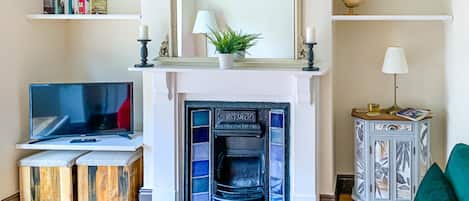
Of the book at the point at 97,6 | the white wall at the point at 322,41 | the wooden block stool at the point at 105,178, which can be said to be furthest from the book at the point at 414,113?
the book at the point at 97,6

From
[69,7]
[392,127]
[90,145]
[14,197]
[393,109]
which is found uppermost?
[69,7]

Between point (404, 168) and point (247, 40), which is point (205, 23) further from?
point (404, 168)

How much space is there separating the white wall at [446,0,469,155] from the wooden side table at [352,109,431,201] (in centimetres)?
21

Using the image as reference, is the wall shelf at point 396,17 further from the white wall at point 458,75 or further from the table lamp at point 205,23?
the table lamp at point 205,23

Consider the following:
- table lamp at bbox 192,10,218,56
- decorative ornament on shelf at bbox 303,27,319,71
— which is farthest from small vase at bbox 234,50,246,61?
decorative ornament on shelf at bbox 303,27,319,71

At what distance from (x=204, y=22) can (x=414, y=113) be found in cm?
166

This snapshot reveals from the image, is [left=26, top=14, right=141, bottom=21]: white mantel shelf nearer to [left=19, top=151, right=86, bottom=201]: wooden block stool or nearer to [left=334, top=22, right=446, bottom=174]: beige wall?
[left=19, top=151, right=86, bottom=201]: wooden block stool

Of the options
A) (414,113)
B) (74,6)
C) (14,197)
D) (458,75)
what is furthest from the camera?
(74,6)

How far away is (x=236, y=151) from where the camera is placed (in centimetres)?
422

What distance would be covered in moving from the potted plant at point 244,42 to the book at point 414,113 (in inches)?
46.3

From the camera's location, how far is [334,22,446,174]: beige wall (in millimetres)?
4309

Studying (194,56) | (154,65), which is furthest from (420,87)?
(154,65)

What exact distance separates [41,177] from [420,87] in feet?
9.70

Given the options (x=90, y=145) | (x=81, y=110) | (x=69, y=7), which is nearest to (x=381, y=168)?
(x=90, y=145)
